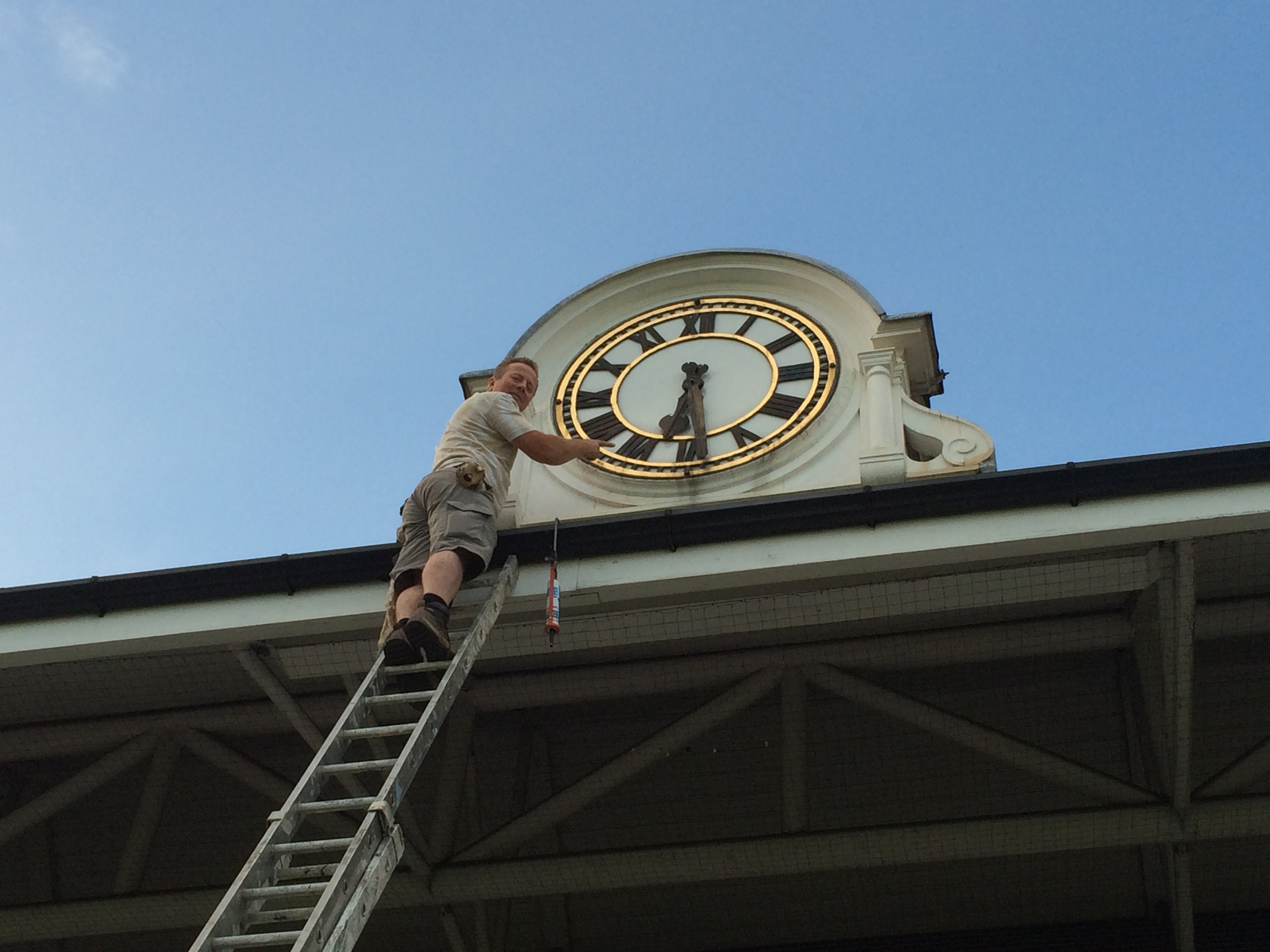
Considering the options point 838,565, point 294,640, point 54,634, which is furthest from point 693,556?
point 54,634

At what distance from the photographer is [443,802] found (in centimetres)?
891

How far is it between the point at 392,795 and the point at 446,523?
2029 millimetres

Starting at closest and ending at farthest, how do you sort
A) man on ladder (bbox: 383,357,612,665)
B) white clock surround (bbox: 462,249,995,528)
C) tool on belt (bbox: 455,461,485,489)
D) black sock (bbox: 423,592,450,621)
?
man on ladder (bbox: 383,357,612,665), black sock (bbox: 423,592,450,621), tool on belt (bbox: 455,461,485,489), white clock surround (bbox: 462,249,995,528)

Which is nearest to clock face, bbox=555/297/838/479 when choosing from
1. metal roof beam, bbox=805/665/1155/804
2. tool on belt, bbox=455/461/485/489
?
metal roof beam, bbox=805/665/1155/804

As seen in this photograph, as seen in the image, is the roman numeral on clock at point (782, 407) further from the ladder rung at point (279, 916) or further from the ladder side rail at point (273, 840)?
the ladder rung at point (279, 916)

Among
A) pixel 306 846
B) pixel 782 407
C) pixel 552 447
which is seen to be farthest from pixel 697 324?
pixel 306 846

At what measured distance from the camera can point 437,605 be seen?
6.81 m

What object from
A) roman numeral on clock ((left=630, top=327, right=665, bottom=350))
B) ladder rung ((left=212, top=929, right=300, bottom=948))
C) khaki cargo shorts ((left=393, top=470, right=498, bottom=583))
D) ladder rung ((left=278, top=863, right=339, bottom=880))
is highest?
roman numeral on clock ((left=630, top=327, right=665, bottom=350))

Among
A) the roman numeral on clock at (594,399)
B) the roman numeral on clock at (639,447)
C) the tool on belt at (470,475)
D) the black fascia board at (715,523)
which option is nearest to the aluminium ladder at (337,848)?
the tool on belt at (470,475)

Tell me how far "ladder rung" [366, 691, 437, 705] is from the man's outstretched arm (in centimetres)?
184

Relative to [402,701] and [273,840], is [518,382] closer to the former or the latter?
[402,701]

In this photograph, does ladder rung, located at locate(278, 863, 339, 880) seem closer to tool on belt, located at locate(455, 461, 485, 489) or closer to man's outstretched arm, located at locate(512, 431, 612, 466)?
tool on belt, located at locate(455, 461, 485, 489)

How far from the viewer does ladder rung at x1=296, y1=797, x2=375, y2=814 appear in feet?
18.3

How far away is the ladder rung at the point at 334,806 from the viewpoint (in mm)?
5590
